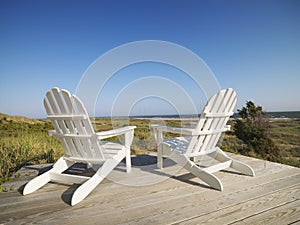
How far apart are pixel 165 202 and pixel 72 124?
4.09 ft

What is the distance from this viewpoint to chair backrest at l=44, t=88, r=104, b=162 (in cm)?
170

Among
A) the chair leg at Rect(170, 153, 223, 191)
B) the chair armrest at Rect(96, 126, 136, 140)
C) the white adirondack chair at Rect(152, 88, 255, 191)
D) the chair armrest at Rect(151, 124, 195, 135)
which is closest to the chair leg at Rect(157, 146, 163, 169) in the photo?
the white adirondack chair at Rect(152, 88, 255, 191)

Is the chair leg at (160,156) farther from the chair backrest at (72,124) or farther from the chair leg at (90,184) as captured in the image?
the chair backrest at (72,124)

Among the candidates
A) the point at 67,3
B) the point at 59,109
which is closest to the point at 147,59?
the point at 59,109

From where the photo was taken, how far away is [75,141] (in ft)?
6.27

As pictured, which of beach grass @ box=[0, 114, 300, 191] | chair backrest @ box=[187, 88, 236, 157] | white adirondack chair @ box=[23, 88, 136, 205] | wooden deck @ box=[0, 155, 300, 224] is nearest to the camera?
wooden deck @ box=[0, 155, 300, 224]

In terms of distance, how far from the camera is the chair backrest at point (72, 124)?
5.57 ft

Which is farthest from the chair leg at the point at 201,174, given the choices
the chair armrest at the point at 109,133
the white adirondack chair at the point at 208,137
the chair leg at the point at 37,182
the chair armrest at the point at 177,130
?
the chair leg at the point at 37,182

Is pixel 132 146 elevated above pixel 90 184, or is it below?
below

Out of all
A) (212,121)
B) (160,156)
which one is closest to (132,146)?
(160,156)

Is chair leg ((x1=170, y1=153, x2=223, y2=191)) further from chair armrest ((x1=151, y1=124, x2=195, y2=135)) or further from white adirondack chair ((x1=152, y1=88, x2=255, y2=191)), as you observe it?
chair armrest ((x1=151, y1=124, x2=195, y2=135))

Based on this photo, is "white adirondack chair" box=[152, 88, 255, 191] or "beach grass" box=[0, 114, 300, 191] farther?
"beach grass" box=[0, 114, 300, 191]

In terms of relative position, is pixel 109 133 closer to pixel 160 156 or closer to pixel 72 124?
pixel 72 124

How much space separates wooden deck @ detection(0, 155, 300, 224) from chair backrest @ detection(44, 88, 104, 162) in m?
0.39
